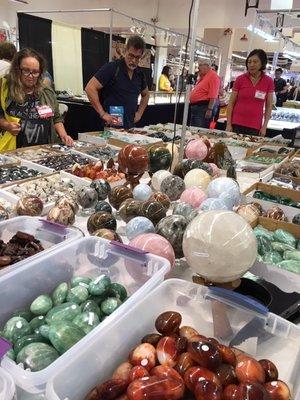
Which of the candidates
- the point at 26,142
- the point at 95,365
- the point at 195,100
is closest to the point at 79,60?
the point at 195,100

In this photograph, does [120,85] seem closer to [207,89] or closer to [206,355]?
[207,89]

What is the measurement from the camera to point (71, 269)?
3.45ft

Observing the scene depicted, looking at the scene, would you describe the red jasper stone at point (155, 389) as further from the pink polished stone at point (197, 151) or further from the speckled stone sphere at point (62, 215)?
the pink polished stone at point (197, 151)

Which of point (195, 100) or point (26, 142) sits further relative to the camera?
point (195, 100)

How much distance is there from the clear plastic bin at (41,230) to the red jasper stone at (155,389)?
55 cm

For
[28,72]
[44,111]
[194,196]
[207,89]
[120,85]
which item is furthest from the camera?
[207,89]

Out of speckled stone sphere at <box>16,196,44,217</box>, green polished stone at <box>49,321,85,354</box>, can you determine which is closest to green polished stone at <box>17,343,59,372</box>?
green polished stone at <box>49,321,85,354</box>

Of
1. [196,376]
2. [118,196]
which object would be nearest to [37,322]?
[196,376]

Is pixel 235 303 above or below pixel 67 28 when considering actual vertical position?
below

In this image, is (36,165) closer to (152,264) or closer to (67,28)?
(152,264)

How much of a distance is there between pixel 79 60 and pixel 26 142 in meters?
3.95

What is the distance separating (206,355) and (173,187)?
0.96 metres

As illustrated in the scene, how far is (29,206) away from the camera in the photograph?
4.42ft

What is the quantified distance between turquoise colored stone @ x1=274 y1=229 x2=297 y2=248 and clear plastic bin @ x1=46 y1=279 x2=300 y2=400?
1.89ft
